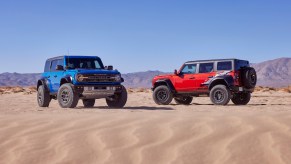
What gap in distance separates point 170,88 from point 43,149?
11.7m

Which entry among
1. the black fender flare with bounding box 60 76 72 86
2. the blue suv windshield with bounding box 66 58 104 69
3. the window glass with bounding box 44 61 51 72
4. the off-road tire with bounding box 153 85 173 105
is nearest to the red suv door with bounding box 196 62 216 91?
the off-road tire with bounding box 153 85 173 105

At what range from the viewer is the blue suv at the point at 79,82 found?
1315cm

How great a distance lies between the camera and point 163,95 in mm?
16672

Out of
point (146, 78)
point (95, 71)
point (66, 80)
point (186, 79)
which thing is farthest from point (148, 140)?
point (146, 78)

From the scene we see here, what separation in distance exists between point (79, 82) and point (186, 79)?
4.45m

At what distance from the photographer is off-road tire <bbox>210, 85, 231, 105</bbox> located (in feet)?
49.1

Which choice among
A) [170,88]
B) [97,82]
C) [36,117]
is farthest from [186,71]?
[36,117]

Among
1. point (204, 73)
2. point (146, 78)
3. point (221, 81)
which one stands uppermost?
point (204, 73)

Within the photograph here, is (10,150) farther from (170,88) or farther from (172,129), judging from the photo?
(170,88)

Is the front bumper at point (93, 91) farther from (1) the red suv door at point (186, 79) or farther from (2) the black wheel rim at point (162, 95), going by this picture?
(1) the red suv door at point (186, 79)

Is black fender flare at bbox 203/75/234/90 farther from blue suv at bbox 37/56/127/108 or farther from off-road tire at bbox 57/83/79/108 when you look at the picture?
off-road tire at bbox 57/83/79/108

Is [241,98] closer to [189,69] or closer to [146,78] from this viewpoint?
[189,69]

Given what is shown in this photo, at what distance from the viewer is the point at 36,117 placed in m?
7.15

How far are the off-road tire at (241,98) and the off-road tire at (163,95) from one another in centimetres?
214
